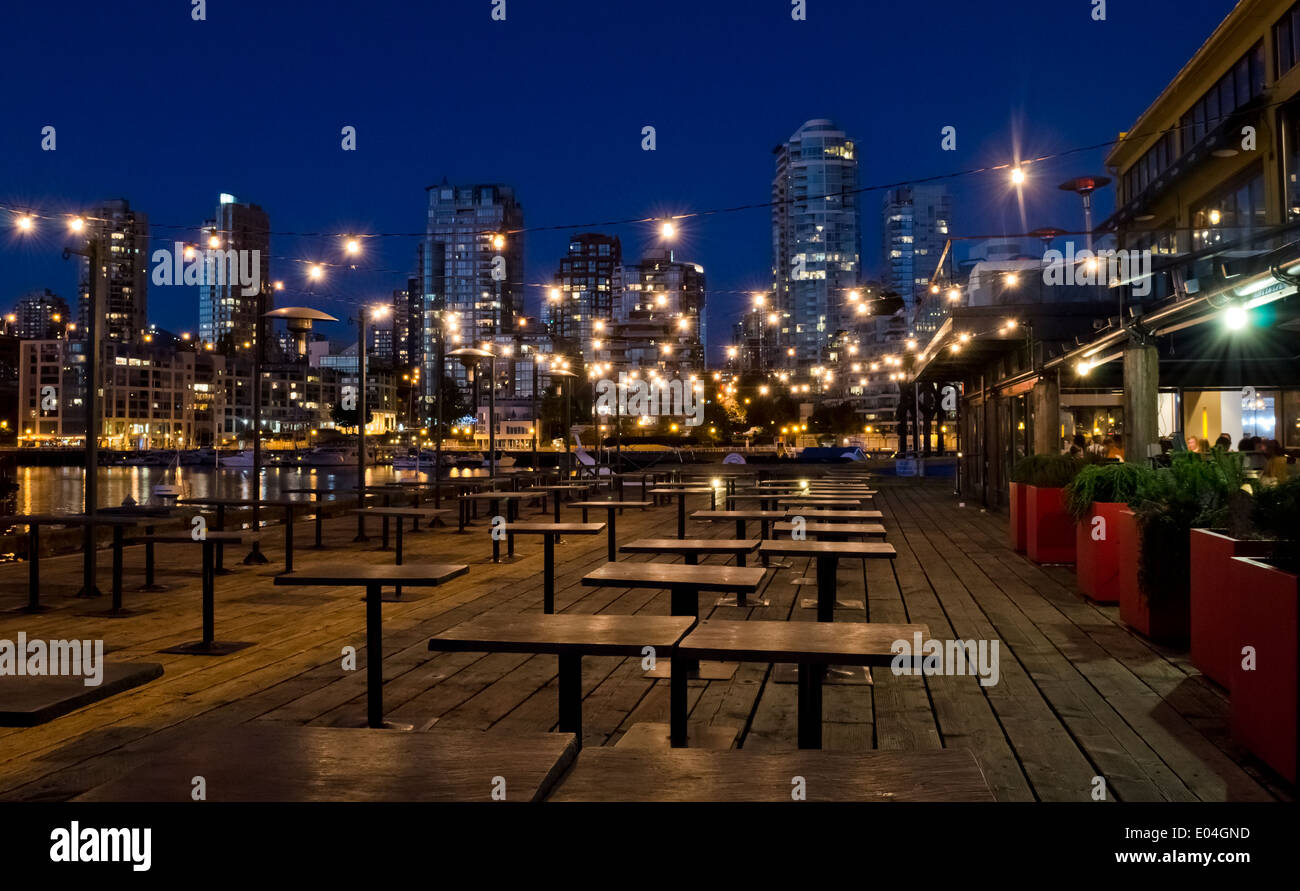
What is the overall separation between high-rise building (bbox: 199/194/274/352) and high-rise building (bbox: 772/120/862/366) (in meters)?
94.4

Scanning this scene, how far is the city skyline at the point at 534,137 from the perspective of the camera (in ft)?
50.9

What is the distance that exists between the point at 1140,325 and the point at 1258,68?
11.8 metres

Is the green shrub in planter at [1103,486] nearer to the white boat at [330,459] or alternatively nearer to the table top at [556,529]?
the table top at [556,529]

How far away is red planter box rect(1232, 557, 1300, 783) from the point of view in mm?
2914

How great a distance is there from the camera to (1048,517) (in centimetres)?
902

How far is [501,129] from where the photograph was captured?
2108 inches

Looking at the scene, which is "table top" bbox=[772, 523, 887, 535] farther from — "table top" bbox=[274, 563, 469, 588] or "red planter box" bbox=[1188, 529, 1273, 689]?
"table top" bbox=[274, 563, 469, 588]

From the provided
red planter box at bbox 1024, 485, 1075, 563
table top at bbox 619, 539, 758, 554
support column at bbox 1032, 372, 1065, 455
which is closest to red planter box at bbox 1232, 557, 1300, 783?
table top at bbox 619, 539, 758, 554

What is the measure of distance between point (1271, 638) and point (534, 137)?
36507 mm

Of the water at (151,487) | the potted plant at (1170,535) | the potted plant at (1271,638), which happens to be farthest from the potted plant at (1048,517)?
the water at (151,487)

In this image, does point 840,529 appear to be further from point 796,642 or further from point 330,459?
point 330,459

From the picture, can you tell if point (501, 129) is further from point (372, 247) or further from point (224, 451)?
point (224, 451)

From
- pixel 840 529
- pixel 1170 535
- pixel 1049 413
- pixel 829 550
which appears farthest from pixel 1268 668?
pixel 1049 413

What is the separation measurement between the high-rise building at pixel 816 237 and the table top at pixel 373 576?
522ft
